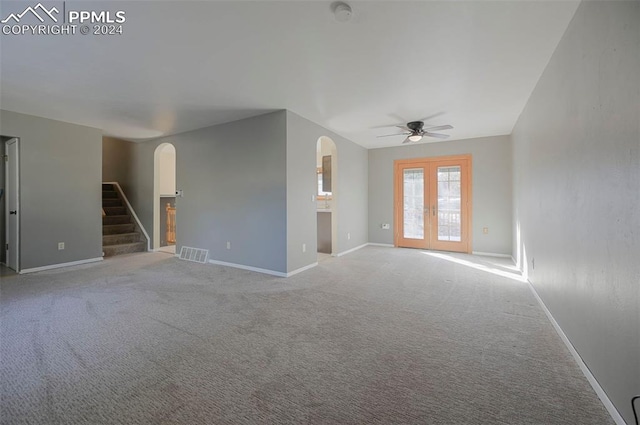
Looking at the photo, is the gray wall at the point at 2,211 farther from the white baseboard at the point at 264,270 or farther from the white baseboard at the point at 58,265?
the white baseboard at the point at 264,270

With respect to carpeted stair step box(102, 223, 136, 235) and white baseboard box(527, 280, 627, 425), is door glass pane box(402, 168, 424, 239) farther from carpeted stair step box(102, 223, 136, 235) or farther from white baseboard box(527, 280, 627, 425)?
carpeted stair step box(102, 223, 136, 235)

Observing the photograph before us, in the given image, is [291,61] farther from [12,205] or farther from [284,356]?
[12,205]

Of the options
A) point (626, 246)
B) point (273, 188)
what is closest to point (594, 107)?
point (626, 246)

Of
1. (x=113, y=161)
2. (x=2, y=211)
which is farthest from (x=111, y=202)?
(x=2, y=211)

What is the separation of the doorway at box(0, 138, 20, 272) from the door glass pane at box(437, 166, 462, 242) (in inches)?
311

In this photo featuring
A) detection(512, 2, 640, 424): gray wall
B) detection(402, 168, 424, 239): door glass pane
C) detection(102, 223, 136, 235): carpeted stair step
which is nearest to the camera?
detection(512, 2, 640, 424): gray wall

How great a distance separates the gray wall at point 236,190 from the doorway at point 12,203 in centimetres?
227

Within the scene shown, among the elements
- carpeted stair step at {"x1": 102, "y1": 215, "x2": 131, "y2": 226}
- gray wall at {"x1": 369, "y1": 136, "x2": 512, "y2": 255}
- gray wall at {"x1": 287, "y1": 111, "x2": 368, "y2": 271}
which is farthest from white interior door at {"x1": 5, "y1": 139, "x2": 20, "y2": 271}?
gray wall at {"x1": 369, "y1": 136, "x2": 512, "y2": 255}

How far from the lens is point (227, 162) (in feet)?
15.6

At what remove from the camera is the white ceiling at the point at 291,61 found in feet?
6.55

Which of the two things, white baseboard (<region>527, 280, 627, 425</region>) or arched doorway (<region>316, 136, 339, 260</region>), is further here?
arched doorway (<region>316, 136, 339, 260</region>)

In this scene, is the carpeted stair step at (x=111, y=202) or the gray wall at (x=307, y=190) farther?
the carpeted stair step at (x=111, y=202)

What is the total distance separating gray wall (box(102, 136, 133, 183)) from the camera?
22.6ft

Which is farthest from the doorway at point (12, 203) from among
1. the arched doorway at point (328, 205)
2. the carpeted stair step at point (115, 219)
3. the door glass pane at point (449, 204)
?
the door glass pane at point (449, 204)
